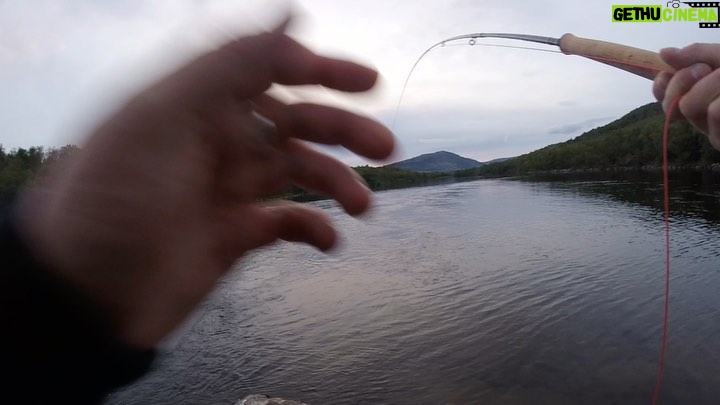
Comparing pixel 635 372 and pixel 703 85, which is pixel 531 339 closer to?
pixel 635 372

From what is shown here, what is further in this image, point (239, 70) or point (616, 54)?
point (616, 54)

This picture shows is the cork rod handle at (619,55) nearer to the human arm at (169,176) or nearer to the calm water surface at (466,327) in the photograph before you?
the human arm at (169,176)

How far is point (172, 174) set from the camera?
0.96m

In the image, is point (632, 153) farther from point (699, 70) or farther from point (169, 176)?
point (169, 176)

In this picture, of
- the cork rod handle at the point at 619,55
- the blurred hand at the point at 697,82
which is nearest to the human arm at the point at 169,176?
the blurred hand at the point at 697,82

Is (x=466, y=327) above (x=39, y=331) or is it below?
below

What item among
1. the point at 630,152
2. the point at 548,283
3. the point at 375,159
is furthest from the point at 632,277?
the point at 630,152

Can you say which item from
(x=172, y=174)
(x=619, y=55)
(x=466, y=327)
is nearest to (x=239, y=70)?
(x=172, y=174)

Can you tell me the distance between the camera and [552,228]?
27.2 m

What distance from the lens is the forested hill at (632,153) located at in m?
72.7

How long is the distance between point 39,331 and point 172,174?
401 mm

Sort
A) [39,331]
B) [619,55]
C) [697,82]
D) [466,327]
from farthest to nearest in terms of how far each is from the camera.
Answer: [466,327], [619,55], [697,82], [39,331]

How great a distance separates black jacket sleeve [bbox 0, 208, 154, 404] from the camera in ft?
2.92

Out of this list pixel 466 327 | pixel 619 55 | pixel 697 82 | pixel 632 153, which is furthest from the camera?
pixel 632 153
